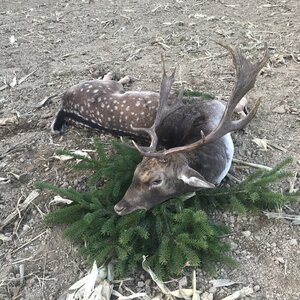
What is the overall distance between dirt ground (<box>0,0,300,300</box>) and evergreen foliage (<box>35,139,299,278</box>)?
15cm

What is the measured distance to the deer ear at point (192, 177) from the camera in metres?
3.63

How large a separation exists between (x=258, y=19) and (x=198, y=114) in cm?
347

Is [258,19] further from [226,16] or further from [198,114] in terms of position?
[198,114]

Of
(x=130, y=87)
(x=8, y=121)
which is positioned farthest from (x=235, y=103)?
(x=8, y=121)

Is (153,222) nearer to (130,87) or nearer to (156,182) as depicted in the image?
(156,182)

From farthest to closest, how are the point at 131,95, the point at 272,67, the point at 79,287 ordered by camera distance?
the point at 272,67, the point at 131,95, the point at 79,287

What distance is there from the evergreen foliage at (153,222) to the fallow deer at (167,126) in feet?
0.47

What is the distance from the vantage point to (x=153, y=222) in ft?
12.5

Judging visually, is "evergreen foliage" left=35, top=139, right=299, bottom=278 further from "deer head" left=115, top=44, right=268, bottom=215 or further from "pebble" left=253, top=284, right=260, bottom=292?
"pebble" left=253, top=284, right=260, bottom=292

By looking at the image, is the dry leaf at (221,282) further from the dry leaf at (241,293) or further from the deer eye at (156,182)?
the deer eye at (156,182)

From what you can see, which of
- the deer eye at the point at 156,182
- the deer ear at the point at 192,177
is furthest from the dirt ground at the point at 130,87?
the deer eye at the point at 156,182

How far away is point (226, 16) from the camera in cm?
784

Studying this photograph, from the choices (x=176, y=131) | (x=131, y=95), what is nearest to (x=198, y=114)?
(x=176, y=131)

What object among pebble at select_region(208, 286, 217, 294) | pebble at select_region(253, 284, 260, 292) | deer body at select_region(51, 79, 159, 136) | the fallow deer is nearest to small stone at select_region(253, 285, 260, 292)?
pebble at select_region(253, 284, 260, 292)
